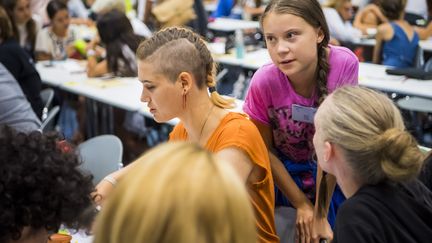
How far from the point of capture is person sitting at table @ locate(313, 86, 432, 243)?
4.58ft

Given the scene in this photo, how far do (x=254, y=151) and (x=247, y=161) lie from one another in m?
0.04

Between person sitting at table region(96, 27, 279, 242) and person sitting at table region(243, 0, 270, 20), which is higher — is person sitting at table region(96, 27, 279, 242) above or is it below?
above

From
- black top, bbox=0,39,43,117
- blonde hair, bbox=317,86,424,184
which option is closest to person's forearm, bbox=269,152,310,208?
blonde hair, bbox=317,86,424,184

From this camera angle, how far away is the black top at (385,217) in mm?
1379

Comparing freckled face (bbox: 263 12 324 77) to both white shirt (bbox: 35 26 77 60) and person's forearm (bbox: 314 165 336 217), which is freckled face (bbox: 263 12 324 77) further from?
white shirt (bbox: 35 26 77 60)

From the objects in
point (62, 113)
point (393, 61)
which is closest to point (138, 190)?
point (62, 113)

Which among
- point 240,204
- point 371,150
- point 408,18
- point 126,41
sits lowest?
point 408,18

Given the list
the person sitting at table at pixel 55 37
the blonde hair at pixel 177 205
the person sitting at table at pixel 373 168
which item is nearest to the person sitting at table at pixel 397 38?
the person sitting at table at pixel 55 37

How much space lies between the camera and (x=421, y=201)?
147 cm

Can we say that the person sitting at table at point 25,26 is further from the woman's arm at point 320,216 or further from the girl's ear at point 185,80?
the woman's arm at point 320,216

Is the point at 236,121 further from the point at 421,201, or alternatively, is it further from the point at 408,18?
the point at 408,18

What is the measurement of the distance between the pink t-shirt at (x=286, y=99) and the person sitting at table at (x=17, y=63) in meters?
2.10

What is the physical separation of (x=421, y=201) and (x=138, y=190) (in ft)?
3.03

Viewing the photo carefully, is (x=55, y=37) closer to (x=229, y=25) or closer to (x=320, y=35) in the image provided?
(x=229, y=25)
